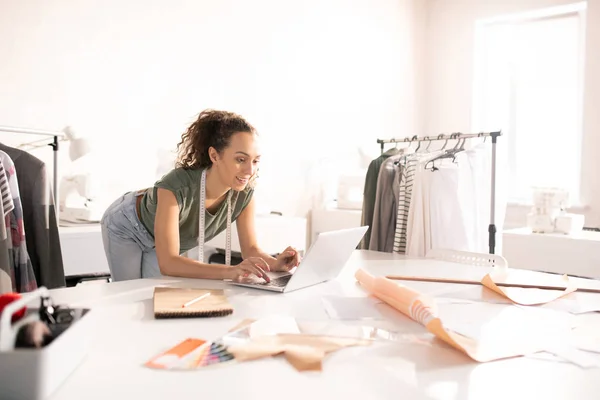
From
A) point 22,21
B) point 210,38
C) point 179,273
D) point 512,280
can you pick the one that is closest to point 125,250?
point 179,273

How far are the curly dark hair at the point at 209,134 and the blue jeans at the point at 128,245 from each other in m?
0.29

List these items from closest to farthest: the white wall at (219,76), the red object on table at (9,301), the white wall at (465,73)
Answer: the red object on table at (9,301), the white wall at (219,76), the white wall at (465,73)

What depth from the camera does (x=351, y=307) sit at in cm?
130

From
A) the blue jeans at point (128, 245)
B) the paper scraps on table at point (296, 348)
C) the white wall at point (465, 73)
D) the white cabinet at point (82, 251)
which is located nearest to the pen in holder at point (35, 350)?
the paper scraps on table at point (296, 348)

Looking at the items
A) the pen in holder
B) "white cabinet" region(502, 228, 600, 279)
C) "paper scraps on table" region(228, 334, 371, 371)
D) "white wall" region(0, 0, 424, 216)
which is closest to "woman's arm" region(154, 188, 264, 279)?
"paper scraps on table" region(228, 334, 371, 371)

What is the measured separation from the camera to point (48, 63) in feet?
9.99

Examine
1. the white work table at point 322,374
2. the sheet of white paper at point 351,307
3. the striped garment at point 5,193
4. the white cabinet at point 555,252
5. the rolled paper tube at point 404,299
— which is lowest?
the white cabinet at point 555,252

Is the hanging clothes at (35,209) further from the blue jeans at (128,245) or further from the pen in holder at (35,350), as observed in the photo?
the pen in holder at (35,350)

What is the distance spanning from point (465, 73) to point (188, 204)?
3686 mm

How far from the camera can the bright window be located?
445cm

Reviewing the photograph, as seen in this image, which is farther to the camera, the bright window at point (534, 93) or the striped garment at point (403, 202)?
the bright window at point (534, 93)

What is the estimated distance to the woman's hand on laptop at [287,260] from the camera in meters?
1.74

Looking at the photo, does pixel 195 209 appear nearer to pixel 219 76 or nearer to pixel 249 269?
pixel 249 269

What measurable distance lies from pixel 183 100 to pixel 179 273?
2.16m
